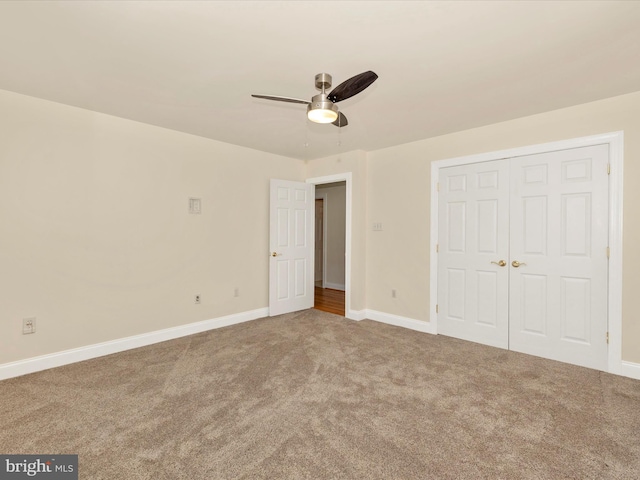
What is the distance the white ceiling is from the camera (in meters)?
1.76

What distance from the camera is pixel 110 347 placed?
3326mm

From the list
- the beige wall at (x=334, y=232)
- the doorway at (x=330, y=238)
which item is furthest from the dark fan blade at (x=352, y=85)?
the beige wall at (x=334, y=232)

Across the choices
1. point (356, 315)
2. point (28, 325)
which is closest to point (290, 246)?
point (356, 315)

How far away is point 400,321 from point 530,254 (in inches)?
72.1

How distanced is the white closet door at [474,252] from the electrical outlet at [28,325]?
4447 mm

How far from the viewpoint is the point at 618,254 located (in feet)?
9.24

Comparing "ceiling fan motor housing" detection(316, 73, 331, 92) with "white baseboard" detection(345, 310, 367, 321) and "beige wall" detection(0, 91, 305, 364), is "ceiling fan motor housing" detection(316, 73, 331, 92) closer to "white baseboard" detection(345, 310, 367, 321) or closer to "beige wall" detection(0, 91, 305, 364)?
"beige wall" detection(0, 91, 305, 364)

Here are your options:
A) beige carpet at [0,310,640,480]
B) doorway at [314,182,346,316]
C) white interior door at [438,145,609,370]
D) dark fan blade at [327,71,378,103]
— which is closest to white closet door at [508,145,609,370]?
white interior door at [438,145,609,370]

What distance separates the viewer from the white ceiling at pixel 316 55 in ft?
5.77

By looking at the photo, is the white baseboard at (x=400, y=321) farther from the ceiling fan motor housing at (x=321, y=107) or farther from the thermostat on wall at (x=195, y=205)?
the ceiling fan motor housing at (x=321, y=107)

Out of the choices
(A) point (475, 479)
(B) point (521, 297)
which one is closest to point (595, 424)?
(A) point (475, 479)

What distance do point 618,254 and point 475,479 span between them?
8.33ft

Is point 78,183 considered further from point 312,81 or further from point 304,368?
point 304,368

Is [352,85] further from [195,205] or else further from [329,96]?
[195,205]
